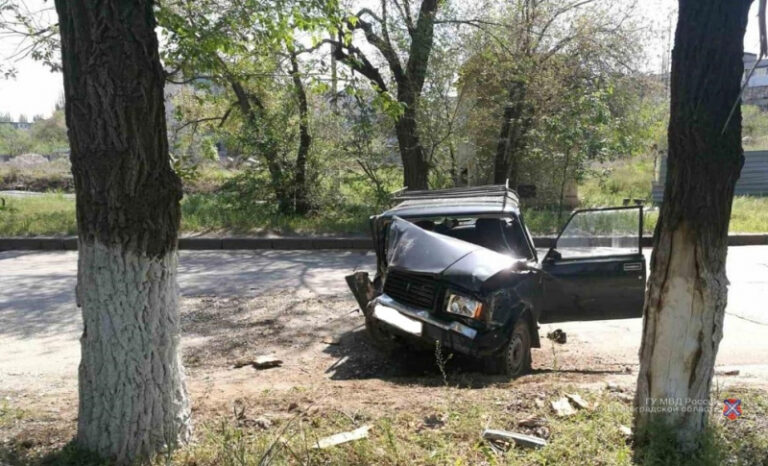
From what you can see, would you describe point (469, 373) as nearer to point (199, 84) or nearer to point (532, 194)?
point (199, 84)

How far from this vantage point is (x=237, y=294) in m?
7.71

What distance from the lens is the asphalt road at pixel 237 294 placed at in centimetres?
520


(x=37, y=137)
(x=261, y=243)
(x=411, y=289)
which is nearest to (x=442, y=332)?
(x=411, y=289)

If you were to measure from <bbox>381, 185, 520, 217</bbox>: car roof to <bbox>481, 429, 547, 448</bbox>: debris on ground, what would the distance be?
8.20 ft

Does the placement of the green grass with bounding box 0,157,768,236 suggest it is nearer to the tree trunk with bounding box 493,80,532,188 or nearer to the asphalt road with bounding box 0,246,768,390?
the tree trunk with bounding box 493,80,532,188

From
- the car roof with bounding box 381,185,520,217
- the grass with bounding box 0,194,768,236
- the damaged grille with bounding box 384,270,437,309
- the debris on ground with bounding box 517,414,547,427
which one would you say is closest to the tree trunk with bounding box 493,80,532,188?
the grass with bounding box 0,194,768,236

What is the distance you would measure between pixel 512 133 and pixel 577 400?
1155 centimetres

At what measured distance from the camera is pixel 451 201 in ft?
18.9

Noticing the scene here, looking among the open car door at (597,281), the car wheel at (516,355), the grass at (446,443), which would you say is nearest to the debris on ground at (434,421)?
the grass at (446,443)

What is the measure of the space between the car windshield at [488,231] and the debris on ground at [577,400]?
5.65ft

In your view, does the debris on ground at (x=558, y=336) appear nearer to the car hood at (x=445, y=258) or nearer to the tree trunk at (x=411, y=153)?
the car hood at (x=445, y=258)

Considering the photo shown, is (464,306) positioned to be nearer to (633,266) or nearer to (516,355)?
(516,355)

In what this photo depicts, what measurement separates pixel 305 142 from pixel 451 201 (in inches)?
349

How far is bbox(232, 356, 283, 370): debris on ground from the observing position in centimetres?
495
